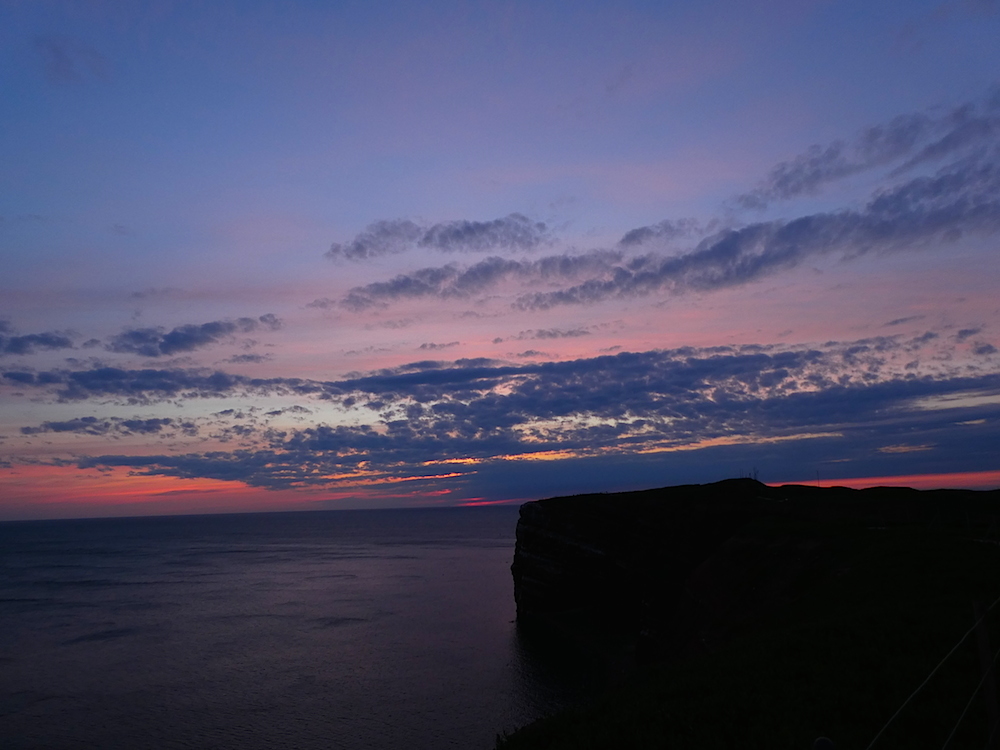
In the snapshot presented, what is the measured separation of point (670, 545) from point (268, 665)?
4080 cm

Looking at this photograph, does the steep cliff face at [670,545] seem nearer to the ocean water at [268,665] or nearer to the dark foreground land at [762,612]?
the dark foreground land at [762,612]

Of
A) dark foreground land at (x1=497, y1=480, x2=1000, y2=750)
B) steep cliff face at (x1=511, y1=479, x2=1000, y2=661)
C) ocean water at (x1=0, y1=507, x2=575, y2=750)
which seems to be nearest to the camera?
dark foreground land at (x1=497, y1=480, x2=1000, y2=750)

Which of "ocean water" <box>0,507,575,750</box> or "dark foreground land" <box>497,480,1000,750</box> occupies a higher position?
"dark foreground land" <box>497,480,1000,750</box>

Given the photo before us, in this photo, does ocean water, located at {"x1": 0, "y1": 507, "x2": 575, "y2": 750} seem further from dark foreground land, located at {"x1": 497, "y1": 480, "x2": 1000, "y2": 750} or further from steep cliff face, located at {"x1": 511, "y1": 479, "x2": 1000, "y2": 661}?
dark foreground land, located at {"x1": 497, "y1": 480, "x2": 1000, "y2": 750}

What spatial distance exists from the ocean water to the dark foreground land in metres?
8.69

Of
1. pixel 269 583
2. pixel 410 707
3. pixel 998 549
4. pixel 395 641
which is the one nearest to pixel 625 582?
pixel 395 641

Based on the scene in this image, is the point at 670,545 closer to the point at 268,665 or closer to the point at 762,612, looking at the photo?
the point at 762,612

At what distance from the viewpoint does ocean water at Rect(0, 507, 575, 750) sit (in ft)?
124

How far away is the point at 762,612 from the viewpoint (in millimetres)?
38156

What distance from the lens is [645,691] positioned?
20578mm

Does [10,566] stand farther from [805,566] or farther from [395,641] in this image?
[805,566]

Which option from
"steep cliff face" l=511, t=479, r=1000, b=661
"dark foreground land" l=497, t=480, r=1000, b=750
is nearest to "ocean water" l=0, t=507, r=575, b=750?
"steep cliff face" l=511, t=479, r=1000, b=661

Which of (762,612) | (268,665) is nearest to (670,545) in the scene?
(762,612)

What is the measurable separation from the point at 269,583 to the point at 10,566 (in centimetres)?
7980
